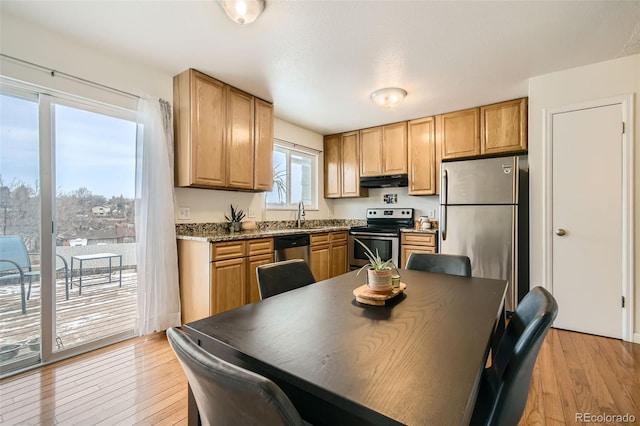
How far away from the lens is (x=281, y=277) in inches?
64.4

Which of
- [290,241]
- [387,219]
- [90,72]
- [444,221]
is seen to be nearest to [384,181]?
[387,219]

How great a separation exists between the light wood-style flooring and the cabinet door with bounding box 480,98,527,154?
6.86 ft

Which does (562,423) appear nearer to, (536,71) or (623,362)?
(623,362)

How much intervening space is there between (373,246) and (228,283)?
2.10m

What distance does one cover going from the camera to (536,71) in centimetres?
271

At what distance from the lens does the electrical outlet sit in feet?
9.54

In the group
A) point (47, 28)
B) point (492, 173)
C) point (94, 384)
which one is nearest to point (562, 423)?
point (492, 173)

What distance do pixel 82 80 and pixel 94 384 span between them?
222cm

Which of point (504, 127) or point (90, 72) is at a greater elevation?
point (90, 72)

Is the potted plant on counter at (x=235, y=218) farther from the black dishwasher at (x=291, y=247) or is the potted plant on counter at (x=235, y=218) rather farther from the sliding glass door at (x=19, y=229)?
the sliding glass door at (x=19, y=229)

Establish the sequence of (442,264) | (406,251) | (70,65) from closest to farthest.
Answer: (442,264), (70,65), (406,251)

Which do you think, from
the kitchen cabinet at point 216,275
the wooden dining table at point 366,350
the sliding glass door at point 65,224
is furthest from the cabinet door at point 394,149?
the sliding glass door at point 65,224

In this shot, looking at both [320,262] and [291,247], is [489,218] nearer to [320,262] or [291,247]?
[320,262]

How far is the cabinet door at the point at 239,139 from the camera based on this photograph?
2990 millimetres
